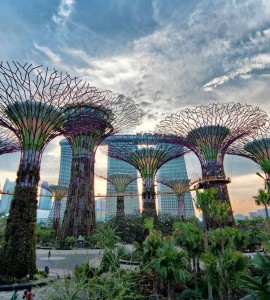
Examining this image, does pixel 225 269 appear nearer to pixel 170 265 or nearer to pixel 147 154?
pixel 170 265

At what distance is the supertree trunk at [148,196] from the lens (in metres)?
36.9

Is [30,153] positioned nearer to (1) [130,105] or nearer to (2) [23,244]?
(2) [23,244]

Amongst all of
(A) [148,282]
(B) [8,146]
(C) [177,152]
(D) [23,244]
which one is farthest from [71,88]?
(C) [177,152]

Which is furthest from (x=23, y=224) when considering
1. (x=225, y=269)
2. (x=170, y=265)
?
(x=225, y=269)

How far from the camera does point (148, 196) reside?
1484 inches

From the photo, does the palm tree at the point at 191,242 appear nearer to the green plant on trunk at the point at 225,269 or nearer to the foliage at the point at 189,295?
the foliage at the point at 189,295

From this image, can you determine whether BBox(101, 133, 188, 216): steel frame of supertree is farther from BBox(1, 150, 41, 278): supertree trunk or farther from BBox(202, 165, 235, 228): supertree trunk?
BBox(1, 150, 41, 278): supertree trunk

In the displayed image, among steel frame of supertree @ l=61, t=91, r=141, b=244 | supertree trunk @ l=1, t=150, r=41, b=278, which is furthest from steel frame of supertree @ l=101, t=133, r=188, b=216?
supertree trunk @ l=1, t=150, r=41, b=278

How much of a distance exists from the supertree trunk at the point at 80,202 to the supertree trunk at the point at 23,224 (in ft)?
40.6

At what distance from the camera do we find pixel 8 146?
3120 centimetres

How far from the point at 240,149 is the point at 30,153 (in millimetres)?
29436

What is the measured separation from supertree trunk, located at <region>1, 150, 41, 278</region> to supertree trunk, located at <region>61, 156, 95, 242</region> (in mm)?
12375

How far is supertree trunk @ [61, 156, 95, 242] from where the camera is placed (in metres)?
29.8

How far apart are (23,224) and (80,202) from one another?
13.8 meters
